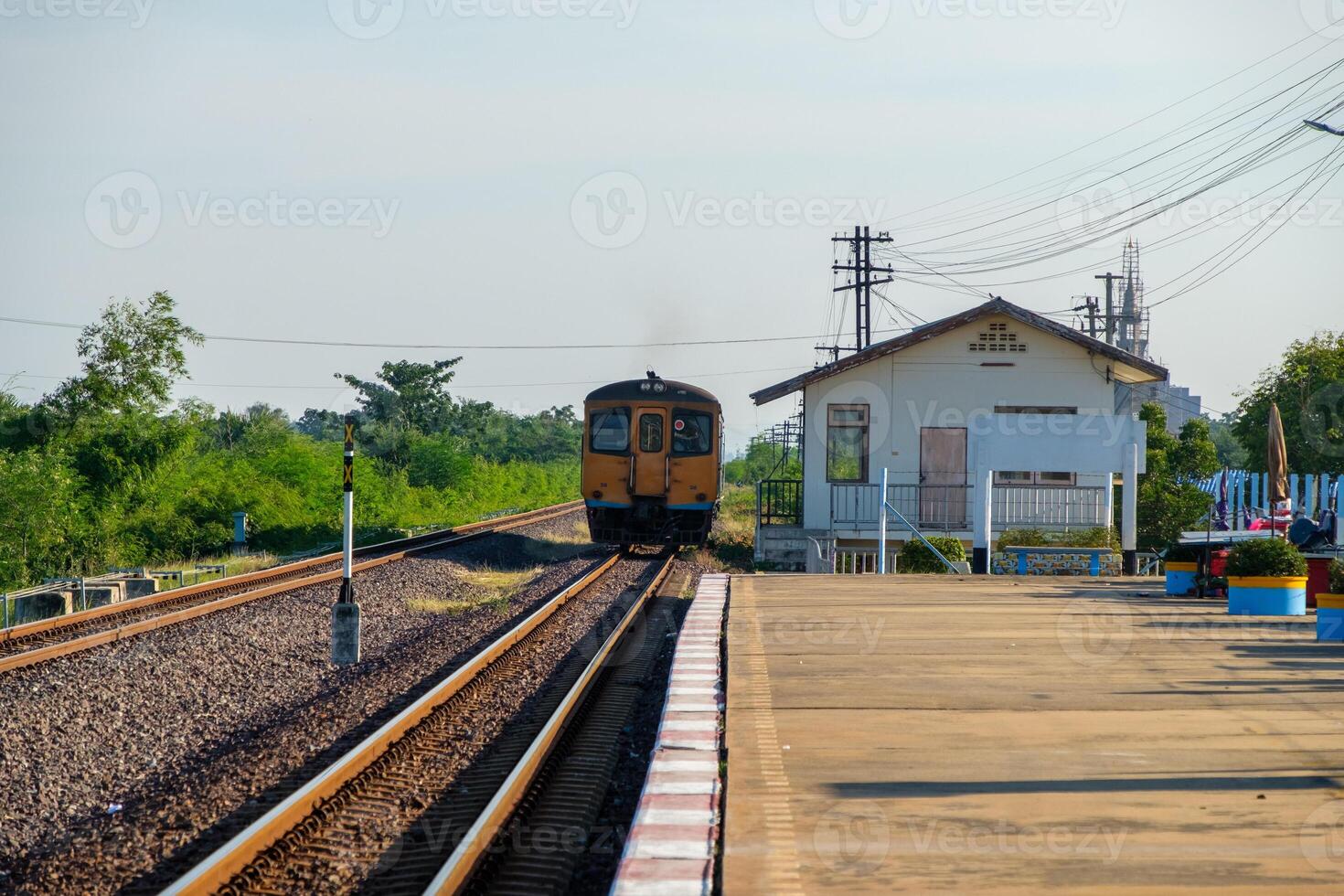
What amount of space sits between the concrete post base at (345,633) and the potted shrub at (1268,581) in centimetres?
700

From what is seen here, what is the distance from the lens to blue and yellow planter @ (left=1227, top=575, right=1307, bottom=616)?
32.3 ft

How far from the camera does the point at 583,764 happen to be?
21.7ft

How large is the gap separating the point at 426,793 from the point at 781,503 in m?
19.2

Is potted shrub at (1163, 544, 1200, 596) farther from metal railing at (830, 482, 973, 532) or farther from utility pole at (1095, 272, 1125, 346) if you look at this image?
utility pole at (1095, 272, 1125, 346)

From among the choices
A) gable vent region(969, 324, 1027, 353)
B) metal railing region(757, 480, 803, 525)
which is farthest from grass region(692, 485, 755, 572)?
gable vent region(969, 324, 1027, 353)

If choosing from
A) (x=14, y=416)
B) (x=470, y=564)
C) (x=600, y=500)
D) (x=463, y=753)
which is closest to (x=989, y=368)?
(x=600, y=500)

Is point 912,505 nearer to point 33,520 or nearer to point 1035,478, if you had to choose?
point 1035,478

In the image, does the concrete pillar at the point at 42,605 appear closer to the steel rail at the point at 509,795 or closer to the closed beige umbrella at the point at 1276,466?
the steel rail at the point at 509,795

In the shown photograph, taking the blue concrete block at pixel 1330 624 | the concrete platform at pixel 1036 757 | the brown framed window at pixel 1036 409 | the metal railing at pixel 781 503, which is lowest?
the concrete platform at pixel 1036 757

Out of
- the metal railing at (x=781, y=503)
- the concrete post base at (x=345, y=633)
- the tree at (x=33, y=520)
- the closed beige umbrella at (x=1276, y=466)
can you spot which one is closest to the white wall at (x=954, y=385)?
the metal railing at (x=781, y=503)

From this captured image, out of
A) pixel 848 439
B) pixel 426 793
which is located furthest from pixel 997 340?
pixel 426 793

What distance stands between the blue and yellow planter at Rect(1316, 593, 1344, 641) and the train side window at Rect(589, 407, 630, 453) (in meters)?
12.8

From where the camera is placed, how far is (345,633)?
9.18 m

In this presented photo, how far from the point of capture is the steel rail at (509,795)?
4574mm
